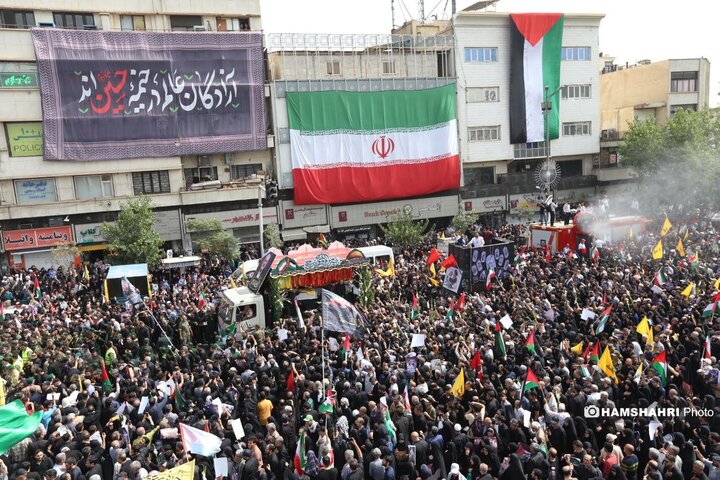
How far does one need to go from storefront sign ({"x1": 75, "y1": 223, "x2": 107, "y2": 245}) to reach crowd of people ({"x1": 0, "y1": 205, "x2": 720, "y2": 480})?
15.4m

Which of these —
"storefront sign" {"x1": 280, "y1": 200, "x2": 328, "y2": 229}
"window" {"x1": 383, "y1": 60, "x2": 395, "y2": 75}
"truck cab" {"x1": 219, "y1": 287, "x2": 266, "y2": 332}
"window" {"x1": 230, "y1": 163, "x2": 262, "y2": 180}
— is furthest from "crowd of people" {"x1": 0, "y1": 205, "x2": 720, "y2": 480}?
"window" {"x1": 383, "y1": 60, "x2": 395, "y2": 75}

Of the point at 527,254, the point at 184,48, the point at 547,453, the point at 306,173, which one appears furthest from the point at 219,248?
the point at 547,453

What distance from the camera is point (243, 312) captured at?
17.6 metres

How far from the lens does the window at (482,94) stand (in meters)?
40.7

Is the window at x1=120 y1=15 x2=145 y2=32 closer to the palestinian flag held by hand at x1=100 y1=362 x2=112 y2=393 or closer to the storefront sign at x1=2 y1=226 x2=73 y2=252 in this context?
the storefront sign at x1=2 y1=226 x2=73 y2=252

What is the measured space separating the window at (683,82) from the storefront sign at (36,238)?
4235 cm

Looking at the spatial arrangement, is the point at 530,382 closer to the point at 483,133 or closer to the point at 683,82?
the point at 483,133

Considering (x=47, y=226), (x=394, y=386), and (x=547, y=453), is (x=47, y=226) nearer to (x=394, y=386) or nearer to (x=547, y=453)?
(x=394, y=386)

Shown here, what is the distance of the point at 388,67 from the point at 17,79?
20840mm

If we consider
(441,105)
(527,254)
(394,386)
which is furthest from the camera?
(441,105)

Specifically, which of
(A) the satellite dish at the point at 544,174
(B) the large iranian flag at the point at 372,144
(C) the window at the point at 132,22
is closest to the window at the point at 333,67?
(B) the large iranian flag at the point at 372,144

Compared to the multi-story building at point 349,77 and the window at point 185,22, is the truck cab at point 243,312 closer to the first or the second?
the multi-story building at point 349,77

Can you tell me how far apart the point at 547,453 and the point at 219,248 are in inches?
969

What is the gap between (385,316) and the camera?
16328 mm
